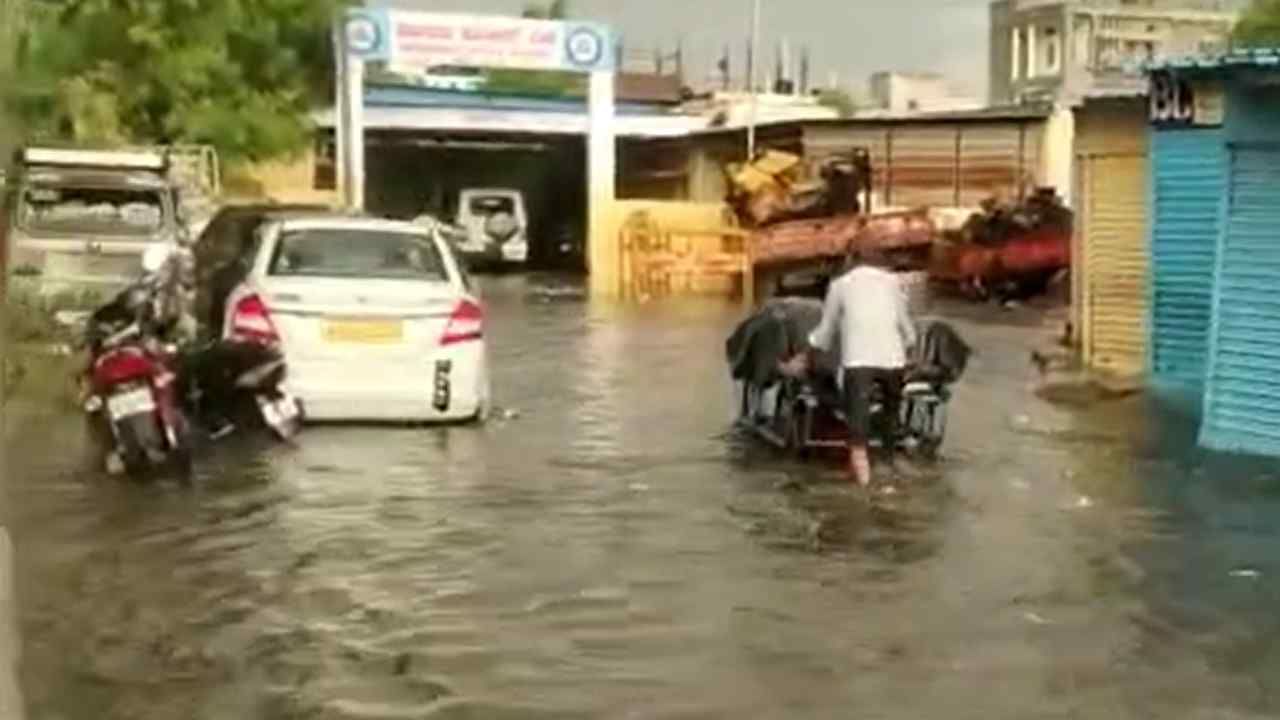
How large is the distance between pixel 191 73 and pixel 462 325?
1176 inches

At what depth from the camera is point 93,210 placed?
23.8m

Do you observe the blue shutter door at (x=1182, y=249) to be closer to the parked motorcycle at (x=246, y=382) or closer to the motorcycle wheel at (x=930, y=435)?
the motorcycle wheel at (x=930, y=435)

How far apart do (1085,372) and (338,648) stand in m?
15.9

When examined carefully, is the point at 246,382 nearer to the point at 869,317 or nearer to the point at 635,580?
the point at 869,317

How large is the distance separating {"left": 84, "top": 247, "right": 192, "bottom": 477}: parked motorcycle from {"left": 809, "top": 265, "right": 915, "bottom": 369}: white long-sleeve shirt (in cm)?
381

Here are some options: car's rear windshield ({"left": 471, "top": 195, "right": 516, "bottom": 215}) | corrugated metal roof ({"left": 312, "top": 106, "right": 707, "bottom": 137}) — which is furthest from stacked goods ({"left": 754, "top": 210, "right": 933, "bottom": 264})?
car's rear windshield ({"left": 471, "top": 195, "right": 516, "bottom": 215})

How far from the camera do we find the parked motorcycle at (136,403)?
1496 cm

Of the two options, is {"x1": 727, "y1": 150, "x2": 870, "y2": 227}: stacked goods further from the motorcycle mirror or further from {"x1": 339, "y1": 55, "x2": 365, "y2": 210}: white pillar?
the motorcycle mirror

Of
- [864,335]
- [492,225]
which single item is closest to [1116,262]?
[864,335]

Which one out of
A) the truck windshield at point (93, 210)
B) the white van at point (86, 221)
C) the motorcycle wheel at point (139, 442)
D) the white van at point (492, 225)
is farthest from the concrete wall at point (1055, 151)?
the motorcycle wheel at point (139, 442)

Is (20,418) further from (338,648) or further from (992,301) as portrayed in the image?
(992,301)

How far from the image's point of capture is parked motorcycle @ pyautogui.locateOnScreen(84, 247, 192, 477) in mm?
14961

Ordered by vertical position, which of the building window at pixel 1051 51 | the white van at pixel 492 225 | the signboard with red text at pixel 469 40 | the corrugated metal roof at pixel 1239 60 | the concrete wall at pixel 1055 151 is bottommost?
the white van at pixel 492 225

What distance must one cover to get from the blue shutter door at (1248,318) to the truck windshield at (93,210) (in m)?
10.0
